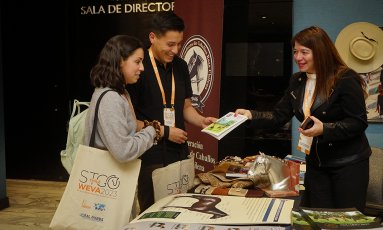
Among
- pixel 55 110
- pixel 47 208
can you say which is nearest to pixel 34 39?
pixel 55 110

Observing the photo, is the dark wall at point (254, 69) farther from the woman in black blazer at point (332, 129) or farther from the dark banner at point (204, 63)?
the woman in black blazer at point (332, 129)

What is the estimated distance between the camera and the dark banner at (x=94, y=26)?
4.90 meters

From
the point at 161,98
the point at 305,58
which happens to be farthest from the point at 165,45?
the point at 305,58

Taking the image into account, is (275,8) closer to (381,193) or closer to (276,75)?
(276,75)

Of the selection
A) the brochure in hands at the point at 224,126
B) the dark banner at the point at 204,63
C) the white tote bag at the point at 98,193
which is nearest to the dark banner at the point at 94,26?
the dark banner at the point at 204,63

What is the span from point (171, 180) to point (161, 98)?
470mm

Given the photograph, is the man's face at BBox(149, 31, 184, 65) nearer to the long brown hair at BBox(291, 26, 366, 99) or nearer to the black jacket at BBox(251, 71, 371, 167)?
the long brown hair at BBox(291, 26, 366, 99)

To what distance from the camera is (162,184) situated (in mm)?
1856

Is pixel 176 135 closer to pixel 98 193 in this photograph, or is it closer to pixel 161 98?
pixel 161 98

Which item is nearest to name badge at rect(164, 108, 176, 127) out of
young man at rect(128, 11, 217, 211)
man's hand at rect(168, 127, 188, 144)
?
young man at rect(128, 11, 217, 211)

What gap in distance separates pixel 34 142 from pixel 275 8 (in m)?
3.45

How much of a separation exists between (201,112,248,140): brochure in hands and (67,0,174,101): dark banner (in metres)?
3.07

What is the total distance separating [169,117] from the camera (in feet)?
7.09

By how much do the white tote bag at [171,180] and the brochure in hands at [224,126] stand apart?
227 millimetres
